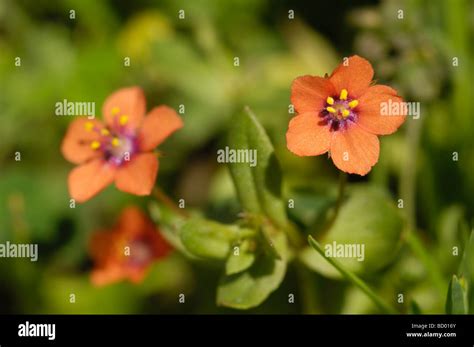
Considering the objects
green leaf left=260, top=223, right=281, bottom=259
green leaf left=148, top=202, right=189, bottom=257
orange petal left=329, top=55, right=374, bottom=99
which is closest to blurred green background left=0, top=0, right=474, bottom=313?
green leaf left=260, top=223, right=281, bottom=259

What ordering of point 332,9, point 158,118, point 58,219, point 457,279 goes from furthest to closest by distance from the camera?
point 332,9 < point 58,219 < point 158,118 < point 457,279

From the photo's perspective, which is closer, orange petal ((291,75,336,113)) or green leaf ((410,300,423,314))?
orange petal ((291,75,336,113))

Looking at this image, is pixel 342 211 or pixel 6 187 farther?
pixel 6 187

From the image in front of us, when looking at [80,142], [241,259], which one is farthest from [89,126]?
[241,259]

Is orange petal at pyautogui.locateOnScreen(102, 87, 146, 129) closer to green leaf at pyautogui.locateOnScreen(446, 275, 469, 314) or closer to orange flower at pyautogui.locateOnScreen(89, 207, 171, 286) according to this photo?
orange flower at pyautogui.locateOnScreen(89, 207, 171, 286)

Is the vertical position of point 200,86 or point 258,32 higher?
point 258,32

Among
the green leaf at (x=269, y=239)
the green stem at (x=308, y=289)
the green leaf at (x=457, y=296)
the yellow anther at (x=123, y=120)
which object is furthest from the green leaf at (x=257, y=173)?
the green leaf at (x=457, y=296)

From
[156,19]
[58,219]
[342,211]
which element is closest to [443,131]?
[342,211]

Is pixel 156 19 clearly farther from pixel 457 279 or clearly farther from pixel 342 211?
pixel 457 279
